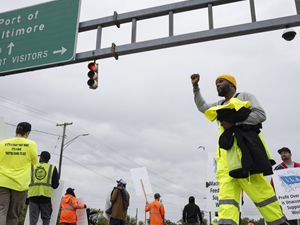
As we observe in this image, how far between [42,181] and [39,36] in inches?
135

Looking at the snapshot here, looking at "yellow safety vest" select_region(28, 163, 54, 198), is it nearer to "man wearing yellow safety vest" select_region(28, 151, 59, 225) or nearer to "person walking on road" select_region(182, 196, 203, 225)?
"man wearing yellow safety vest" select_region(28, 151, 59, 225)

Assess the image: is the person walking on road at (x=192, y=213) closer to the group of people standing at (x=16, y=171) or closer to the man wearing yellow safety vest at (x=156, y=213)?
the man wearing yellow safety vest at (x=156, y=213)

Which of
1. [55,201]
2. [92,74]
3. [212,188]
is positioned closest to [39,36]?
[92,74]

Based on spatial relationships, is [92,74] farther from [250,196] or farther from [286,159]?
[250,196]

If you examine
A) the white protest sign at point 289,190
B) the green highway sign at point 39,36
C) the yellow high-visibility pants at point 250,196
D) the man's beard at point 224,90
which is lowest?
the yellow high-visibility pants at point 250,196

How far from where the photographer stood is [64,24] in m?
7.93

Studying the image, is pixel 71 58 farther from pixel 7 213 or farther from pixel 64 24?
pixel 7 213

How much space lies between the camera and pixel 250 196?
130 inches

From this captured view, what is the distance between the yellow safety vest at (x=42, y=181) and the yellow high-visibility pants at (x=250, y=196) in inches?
190

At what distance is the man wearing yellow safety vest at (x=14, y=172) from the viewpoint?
16.4 ft

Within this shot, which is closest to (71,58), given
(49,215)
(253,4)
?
(49,215)

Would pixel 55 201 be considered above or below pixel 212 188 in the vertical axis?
below

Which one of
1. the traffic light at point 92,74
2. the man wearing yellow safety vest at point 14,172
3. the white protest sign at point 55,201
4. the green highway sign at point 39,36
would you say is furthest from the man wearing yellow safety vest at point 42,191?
the green highway sign at point 39,36

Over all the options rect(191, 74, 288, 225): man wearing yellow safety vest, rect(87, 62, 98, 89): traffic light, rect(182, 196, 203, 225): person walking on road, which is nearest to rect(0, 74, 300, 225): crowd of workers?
rect(191, 74, 288, 225): man wearing yellow safety vest
